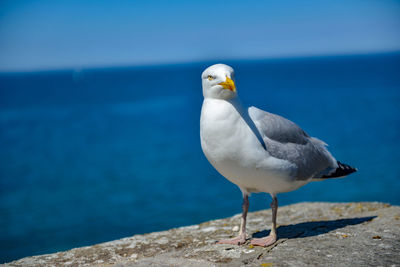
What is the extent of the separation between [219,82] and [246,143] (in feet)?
2.42

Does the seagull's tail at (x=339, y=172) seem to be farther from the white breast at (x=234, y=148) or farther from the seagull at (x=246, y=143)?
the white breast at (x=234, y=148)

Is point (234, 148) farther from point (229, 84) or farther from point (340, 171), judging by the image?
point (340, 171)

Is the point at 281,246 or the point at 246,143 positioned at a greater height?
the point at 246,143

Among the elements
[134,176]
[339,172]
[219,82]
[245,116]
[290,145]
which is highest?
[219,82]

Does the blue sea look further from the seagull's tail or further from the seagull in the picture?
the seagull

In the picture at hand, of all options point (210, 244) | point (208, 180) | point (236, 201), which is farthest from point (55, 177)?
point (210, 244)

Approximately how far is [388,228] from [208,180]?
16.7 meters

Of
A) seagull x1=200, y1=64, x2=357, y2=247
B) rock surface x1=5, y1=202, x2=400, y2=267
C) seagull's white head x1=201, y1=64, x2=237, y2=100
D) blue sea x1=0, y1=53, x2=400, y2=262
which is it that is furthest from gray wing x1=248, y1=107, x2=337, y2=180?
blue sea x1=0, y1=53, x2=400, y2=262

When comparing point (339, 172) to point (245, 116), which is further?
point (339, 172)

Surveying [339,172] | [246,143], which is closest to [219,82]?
[246,143]

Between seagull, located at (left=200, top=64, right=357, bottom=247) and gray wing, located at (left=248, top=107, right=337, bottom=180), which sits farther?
gray wing, located at (left=248, top=107, right=337, bottom=180)

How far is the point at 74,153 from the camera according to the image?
1153 inches

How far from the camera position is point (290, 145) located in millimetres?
5285

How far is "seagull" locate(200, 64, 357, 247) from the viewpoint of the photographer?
4855mm
